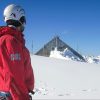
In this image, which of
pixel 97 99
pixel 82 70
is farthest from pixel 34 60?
pixel 97 99

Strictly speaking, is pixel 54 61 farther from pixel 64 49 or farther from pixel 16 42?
pixel 64 49

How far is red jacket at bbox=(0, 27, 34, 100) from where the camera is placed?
4.03 m

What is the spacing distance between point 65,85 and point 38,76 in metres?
2.21

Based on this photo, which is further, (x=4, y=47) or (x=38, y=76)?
(x=38, y=76)

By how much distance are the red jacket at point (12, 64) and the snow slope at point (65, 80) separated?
8475mm

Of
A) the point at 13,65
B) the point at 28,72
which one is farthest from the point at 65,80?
the point at 13,65

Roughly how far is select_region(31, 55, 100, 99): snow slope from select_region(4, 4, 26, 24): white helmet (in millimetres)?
8293

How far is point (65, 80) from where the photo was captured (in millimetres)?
17453

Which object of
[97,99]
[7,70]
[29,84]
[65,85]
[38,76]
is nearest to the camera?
[7,70]

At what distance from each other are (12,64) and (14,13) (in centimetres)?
60

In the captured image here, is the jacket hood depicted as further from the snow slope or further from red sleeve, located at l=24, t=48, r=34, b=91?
the snow slope

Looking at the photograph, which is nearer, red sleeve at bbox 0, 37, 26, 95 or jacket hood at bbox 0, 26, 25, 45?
red sleeve at bbox 0, 37, 26, 95

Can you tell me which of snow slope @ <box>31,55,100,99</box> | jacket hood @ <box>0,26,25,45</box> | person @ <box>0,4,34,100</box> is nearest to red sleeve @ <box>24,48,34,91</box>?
person @ <box>0,4,34,100</box>

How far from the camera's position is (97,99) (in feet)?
41.2
